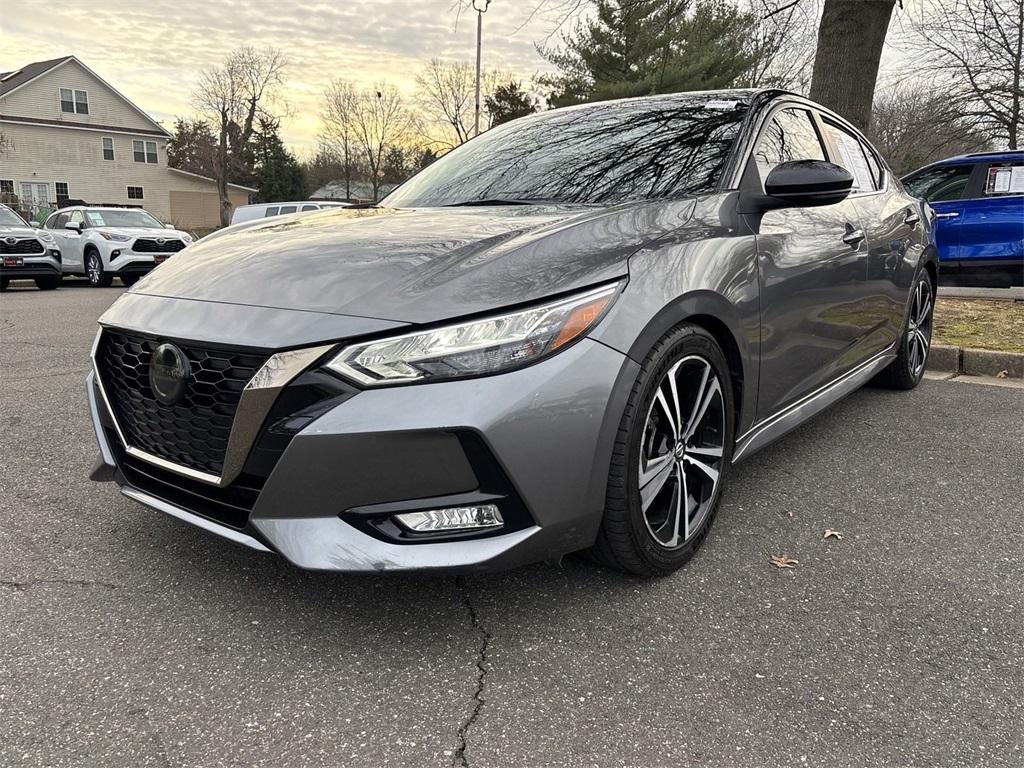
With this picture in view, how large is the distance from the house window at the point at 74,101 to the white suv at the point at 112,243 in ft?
95.9

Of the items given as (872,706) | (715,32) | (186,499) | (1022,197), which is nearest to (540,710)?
(872,706)

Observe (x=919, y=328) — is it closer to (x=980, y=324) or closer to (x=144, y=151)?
(x=980, y=324)

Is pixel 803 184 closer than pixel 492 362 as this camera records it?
No

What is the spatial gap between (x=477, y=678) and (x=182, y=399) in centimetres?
108

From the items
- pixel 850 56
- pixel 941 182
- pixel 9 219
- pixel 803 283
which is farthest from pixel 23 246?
pixel 941 182

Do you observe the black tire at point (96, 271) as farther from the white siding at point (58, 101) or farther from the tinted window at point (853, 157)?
the white siding at point (58, 101)

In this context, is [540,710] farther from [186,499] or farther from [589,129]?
[589,129]

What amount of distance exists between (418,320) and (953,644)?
1705 mm

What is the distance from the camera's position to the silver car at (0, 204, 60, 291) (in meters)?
13.0

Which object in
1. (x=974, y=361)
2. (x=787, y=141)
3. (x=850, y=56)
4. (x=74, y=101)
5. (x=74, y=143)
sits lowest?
(x=974, y=361)

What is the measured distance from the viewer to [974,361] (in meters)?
5.44

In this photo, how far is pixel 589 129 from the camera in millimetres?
3275

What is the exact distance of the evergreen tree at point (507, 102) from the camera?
41.2 metres

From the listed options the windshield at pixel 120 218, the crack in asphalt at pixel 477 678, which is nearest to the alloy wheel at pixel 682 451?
the crack in asphalt at pixel 477 678
